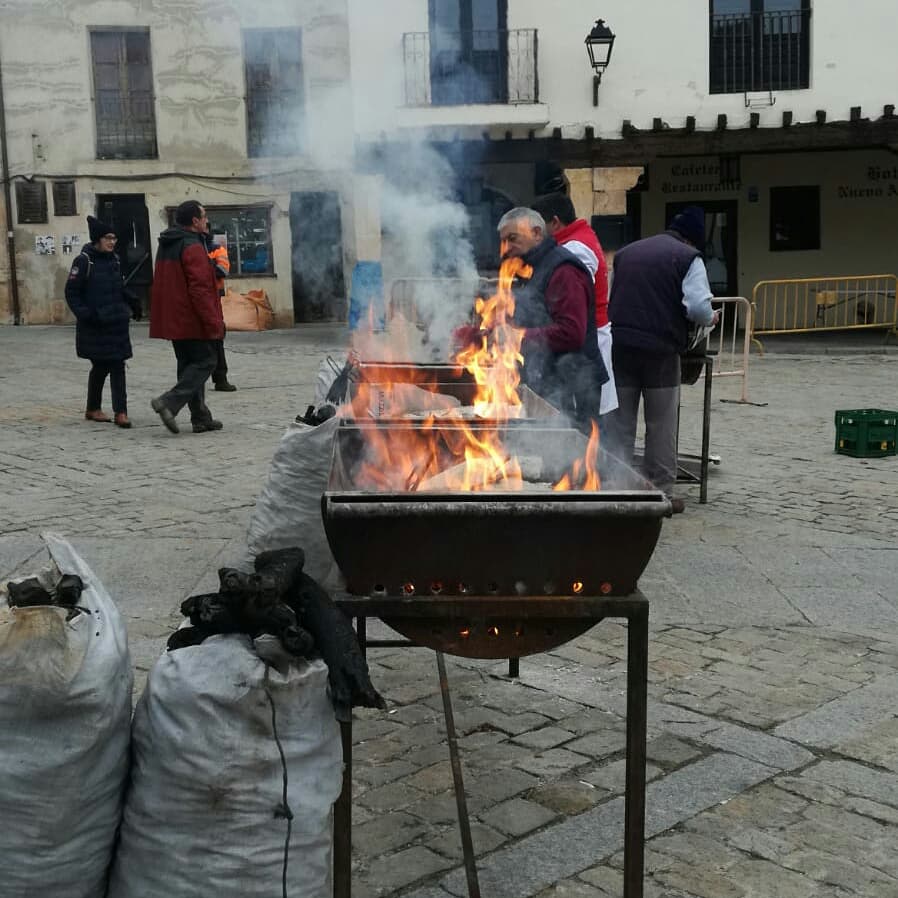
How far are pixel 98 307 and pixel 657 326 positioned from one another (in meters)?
5.58

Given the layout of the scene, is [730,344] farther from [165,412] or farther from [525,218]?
[525,218]

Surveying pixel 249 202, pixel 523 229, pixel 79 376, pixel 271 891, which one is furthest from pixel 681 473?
pixel 249 202

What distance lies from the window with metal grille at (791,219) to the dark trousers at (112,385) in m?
14.9

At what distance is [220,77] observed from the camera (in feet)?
80.0

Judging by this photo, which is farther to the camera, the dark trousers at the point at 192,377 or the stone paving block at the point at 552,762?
the dark trousers at the point at 192,377

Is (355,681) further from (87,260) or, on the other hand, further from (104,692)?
(87,260)

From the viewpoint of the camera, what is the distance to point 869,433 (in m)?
8.98

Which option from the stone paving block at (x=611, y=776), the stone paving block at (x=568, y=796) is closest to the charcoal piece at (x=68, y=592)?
the stone paving block at (x=568, y=796)

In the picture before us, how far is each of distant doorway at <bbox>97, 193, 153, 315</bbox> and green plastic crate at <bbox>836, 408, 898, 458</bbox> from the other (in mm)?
18316

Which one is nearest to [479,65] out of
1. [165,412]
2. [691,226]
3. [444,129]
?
[444,129]

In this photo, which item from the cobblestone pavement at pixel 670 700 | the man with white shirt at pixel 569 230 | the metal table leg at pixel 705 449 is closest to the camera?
the cobblestone pavement at pixel 670 700

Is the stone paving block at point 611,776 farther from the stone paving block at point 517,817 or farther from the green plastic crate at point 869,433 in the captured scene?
the green plastic crate at point 869,433

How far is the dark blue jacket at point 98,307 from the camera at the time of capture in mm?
10273

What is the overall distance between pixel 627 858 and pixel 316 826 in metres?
0.79
